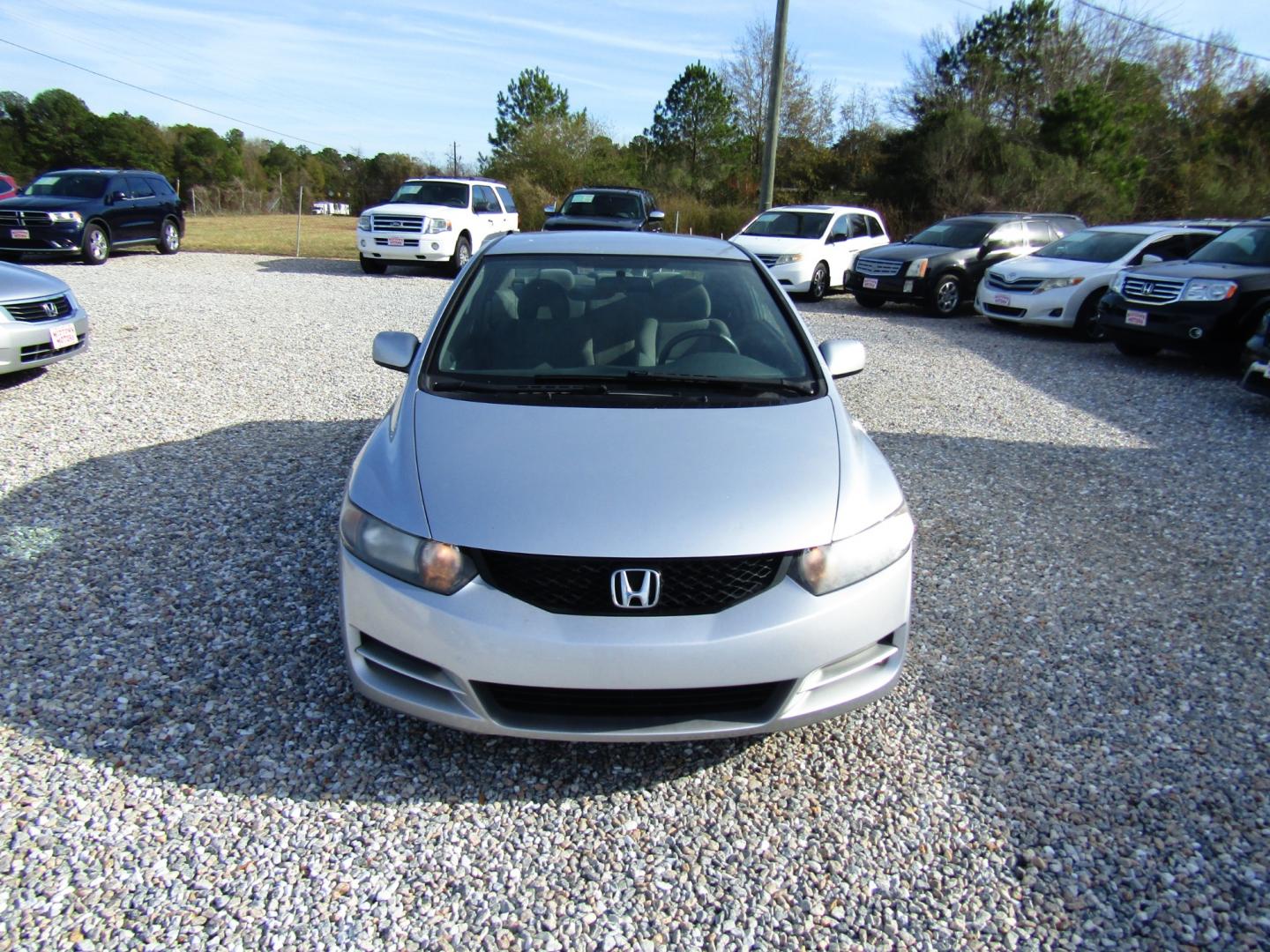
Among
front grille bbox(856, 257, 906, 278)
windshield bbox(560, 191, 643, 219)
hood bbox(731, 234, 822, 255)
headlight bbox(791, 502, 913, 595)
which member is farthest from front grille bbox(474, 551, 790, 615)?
windshield bbox(560, 191, 643, 219)

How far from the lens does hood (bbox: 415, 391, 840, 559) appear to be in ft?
8.13

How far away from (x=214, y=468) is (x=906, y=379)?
6.54 m

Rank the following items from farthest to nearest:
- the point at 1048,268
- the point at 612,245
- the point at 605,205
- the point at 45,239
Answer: the point at 605,205, the point at 45,239, the point at 1048,268, the point at 612,245

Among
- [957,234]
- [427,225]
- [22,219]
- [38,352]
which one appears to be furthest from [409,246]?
[38,352]

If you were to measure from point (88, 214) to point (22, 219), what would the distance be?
3.34 feet

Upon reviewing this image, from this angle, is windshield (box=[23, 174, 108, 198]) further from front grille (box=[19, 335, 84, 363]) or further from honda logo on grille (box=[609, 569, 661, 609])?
honda logo on grille (box=[609, 569, 661, 609])

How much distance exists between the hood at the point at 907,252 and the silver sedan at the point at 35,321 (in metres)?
11.1

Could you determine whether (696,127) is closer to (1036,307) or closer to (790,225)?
(790,225)

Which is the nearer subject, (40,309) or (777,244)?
(40,309)

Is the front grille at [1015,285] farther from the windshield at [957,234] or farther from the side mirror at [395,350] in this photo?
the side mirror at [395,350]

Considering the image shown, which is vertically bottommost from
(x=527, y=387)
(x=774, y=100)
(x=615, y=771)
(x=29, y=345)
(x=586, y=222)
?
(x=615, y=771)

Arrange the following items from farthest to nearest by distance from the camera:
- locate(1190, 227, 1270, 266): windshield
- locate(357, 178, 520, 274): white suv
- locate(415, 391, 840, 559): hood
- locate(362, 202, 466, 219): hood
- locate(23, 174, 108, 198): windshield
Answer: locate(362, 202, 466, 219): hood
locate(357, 178, 520, 274): white suv
locate(23, 174, 108, 198): windshield
locate(1190, 227, 1270, 266): windshield
locate(415, 391, 840, 559): hood

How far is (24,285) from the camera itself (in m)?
6.96

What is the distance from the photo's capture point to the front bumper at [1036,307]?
11.8 m
